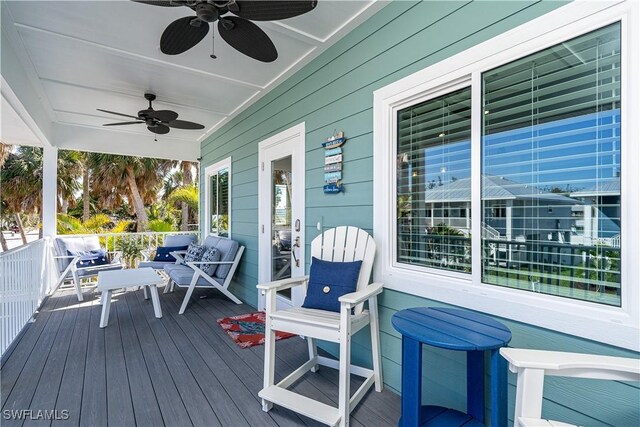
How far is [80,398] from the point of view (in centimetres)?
211

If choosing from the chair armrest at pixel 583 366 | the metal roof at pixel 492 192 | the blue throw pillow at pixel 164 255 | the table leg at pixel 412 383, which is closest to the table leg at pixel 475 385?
the table leg at pixel 412 383

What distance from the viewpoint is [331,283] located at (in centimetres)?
228

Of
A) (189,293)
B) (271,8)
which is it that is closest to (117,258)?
(189,293)

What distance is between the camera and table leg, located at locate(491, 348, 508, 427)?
1.33 meters

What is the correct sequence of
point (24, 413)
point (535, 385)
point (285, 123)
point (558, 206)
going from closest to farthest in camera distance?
point (535, 385) → point (558, 206) → point (24, 413) → point (285, 123)

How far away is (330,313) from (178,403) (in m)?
1.15

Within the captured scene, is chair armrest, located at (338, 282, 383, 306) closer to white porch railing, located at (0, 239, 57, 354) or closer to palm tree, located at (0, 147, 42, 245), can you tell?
white porch railing, located at (0, 239, 57, 354)

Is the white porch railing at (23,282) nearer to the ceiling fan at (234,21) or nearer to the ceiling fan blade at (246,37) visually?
→ the ceiling fan at (234,21)

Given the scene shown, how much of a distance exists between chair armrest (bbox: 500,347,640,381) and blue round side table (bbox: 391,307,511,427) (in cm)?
21

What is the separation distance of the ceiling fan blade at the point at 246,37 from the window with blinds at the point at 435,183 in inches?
42.3

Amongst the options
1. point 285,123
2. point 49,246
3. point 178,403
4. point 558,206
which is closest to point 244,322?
point 178,403

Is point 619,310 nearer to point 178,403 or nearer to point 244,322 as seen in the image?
point 178,403

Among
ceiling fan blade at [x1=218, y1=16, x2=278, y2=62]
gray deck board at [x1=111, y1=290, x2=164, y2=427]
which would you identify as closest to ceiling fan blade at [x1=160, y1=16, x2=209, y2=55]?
ceiling fan blade at [x1=218, y1=16, x2=278, y2=62]

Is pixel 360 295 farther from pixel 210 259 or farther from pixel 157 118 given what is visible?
pixel 157 118
